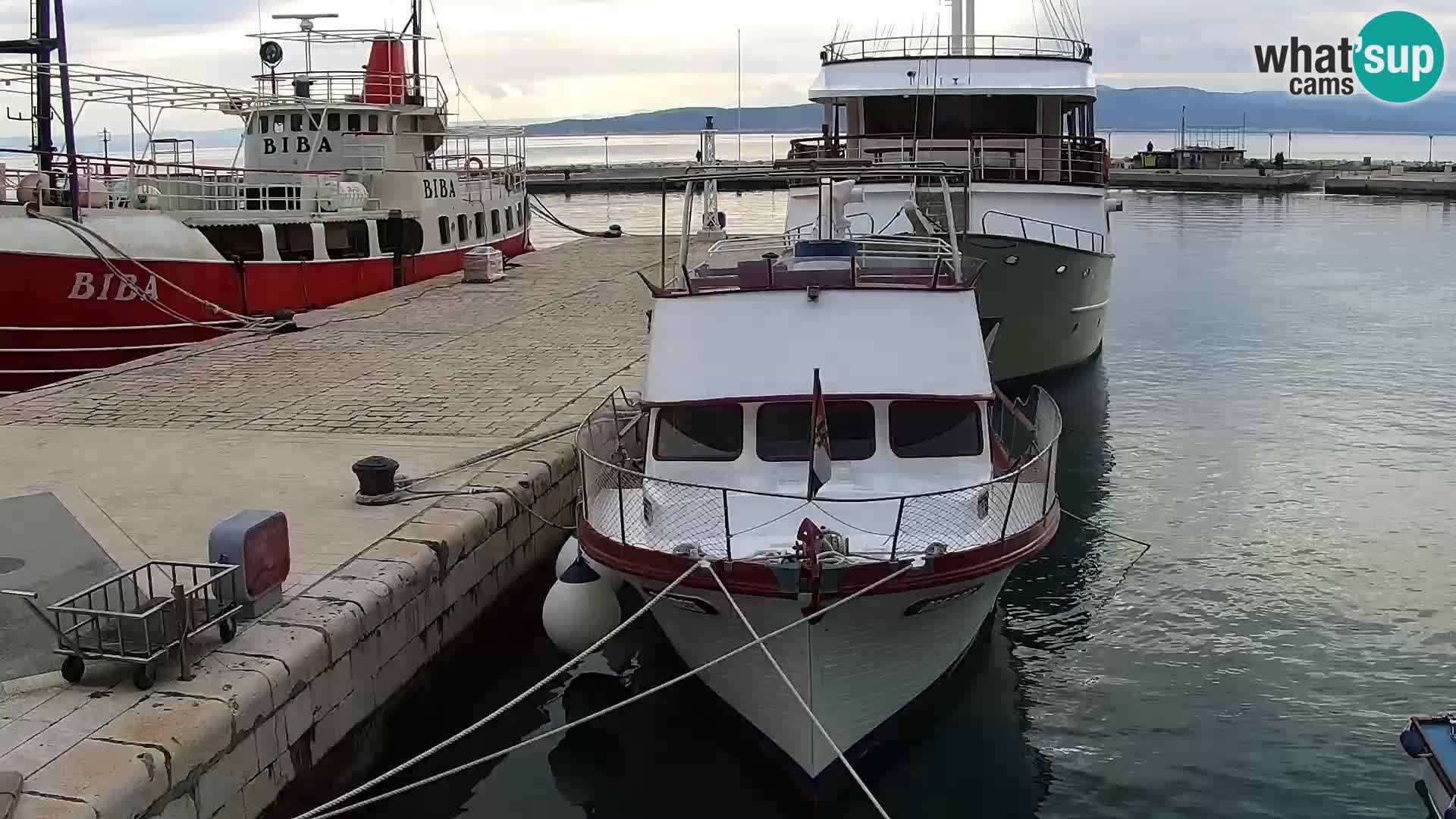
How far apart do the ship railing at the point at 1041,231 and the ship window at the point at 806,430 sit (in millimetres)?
12164

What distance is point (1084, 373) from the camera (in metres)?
24.6

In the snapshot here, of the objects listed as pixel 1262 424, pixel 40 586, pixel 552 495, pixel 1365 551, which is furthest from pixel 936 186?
pixel 40 586

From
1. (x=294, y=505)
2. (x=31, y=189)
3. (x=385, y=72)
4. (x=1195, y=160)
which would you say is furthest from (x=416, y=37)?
(x=1195, y=160)

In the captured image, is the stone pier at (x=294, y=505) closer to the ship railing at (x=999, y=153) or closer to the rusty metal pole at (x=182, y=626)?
the rusty metal pole at (x=182, y=626)

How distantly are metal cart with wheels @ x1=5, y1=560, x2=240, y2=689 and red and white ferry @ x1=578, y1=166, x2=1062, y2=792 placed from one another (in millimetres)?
2554

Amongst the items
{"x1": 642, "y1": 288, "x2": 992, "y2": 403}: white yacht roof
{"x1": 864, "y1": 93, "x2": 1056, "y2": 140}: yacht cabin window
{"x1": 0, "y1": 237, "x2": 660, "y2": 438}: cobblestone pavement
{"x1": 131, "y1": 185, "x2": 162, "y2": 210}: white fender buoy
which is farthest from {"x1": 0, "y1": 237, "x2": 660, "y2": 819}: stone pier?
{"x1": 864, "y1": 93, "x2": 1056, "y2": 140}: yacht cabin window

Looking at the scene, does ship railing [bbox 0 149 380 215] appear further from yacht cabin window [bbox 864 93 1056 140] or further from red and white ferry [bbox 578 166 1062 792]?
red and white ferry [bbox 578 166 1062 792]

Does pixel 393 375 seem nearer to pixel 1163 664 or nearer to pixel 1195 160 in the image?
pixel 1163 664

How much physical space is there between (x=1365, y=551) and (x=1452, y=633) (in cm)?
229

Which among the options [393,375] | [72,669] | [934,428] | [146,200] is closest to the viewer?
[72,669]

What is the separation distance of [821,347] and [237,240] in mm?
16559

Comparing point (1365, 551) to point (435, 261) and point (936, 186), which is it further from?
point (435, 261)

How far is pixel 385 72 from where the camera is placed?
2995 centimetres

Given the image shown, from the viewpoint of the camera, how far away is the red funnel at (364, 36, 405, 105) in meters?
29.7
